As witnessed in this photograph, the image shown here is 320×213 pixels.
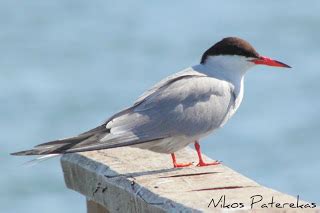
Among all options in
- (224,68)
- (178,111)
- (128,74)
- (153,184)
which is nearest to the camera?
(153,184)

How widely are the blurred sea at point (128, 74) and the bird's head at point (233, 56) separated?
4095mm

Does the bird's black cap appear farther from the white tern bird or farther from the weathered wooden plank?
the weathered wooden plank

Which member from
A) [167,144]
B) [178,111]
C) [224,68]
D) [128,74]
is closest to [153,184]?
[167,144]

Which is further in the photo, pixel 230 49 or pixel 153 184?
pixel 230 49

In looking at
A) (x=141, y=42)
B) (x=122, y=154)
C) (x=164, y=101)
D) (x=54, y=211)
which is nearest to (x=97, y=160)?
(x=122, y=154)

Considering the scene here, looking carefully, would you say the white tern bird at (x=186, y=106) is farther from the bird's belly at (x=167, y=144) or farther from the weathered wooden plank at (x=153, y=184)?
the weathered wooden plank at (x=153, y=184)

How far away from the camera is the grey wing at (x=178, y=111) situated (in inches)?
283

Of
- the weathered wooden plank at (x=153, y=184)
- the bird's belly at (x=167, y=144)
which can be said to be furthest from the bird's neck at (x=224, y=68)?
the weathered wooden plank at (x=153, y=184)

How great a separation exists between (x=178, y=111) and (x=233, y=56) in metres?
0.67

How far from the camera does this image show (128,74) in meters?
15.3

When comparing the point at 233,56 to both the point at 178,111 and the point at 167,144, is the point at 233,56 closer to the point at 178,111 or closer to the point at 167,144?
the point at 178,111

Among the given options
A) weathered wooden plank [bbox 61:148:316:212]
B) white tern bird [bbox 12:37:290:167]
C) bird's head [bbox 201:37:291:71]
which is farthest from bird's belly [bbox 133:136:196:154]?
bird's head [bbox 201:37:291:71]

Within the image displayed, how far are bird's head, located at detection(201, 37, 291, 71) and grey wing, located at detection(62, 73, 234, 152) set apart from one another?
18cm

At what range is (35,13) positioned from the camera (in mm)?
19297
